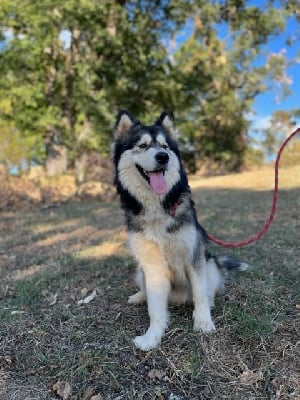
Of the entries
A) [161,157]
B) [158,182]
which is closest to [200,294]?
[158,182]

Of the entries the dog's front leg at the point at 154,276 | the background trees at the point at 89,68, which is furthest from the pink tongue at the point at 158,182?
the background trees at the point at 89,68

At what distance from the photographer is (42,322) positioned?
3422 millimetres

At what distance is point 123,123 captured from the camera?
3.53 metres

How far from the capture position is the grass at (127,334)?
259cm

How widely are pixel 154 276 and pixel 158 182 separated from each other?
2.43 feet

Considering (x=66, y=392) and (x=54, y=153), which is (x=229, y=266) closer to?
(x=66, y=392)

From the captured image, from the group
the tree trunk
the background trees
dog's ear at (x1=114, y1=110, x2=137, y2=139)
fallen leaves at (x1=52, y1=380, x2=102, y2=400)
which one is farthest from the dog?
the tree trunk

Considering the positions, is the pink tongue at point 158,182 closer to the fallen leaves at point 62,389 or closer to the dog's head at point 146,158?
the dog's head at point 146,158

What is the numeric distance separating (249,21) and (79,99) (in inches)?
313

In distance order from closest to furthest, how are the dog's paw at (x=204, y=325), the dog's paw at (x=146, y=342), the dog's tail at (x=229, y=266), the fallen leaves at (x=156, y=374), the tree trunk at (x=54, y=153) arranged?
the fallen leaves at (x=156, y=374)
the dog's paw at (x=146, y=342)
the dog's paw at (x=204, y=325)
the dog's tail at (x=229, y=266)
the tree trunk at (x=54, y=153)

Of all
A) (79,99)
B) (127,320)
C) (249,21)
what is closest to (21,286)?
(127,320)

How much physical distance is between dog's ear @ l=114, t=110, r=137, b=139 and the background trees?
906 cm

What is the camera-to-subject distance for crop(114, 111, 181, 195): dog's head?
3133mm

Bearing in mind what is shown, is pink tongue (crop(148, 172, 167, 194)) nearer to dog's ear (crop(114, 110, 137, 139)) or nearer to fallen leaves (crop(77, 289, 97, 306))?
dog's ear (crop(114, 110, 137, 139))
